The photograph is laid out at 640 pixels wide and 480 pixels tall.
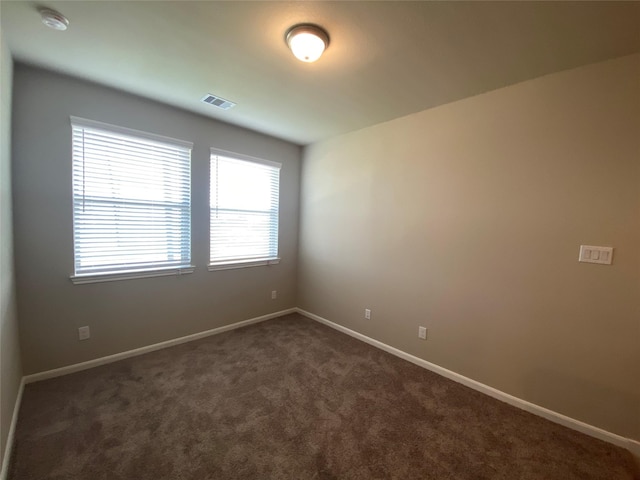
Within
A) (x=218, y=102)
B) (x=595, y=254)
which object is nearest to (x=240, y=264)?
(x=218, y=102)

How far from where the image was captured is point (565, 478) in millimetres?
1546

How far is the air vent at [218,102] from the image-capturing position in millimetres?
2529

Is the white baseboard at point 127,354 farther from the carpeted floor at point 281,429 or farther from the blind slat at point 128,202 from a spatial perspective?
the blind slat at point 128,202

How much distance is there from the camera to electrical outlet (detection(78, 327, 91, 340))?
2.41 meters

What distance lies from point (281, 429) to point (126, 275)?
206cm

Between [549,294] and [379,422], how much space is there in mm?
1595

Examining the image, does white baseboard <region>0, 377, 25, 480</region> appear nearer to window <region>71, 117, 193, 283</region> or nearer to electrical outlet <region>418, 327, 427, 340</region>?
window <region>71, 117, 193, 283</region>

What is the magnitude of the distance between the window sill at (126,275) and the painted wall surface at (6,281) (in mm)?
404

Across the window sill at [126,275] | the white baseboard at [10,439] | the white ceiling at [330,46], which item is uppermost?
the white ceiling at [330,46]

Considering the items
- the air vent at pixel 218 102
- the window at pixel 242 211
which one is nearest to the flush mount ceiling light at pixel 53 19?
the air vent at pixel 218 102

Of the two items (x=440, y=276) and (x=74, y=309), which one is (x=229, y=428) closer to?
(x=74, y=309)

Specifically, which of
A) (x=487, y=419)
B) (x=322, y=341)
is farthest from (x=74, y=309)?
(x=487, y=419)

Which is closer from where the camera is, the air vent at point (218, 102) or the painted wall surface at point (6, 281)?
the painted wall surface at point (6, 281)

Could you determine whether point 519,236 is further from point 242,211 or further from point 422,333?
point 242,211
